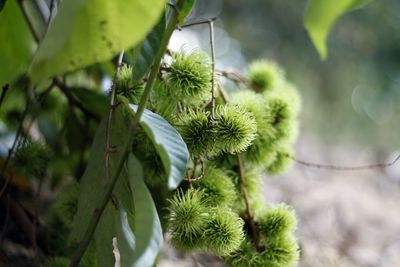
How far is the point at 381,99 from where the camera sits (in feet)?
8.59

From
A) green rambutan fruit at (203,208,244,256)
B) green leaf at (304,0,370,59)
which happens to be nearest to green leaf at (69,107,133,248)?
green rambutan fruit at (203,208,244,256)

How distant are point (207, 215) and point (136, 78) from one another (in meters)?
0.17

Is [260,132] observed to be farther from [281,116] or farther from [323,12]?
[323,12]

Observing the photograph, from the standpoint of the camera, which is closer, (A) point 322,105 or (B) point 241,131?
(B) point 241,131

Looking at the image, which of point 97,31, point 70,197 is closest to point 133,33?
point 97,31

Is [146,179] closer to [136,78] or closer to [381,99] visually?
[136,78]

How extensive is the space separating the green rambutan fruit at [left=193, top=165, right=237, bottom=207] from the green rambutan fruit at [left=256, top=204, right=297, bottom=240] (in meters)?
0.04

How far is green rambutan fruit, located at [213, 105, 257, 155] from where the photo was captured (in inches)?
25.0

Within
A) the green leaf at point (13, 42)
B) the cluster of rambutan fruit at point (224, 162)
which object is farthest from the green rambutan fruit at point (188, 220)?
the green leaf at point (13, 42)

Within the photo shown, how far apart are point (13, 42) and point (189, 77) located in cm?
38

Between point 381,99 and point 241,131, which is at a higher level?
point 241,131

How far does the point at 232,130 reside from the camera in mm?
632

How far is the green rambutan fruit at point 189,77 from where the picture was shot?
0.67 meters

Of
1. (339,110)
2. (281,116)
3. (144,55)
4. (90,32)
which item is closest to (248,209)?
(281,116)
